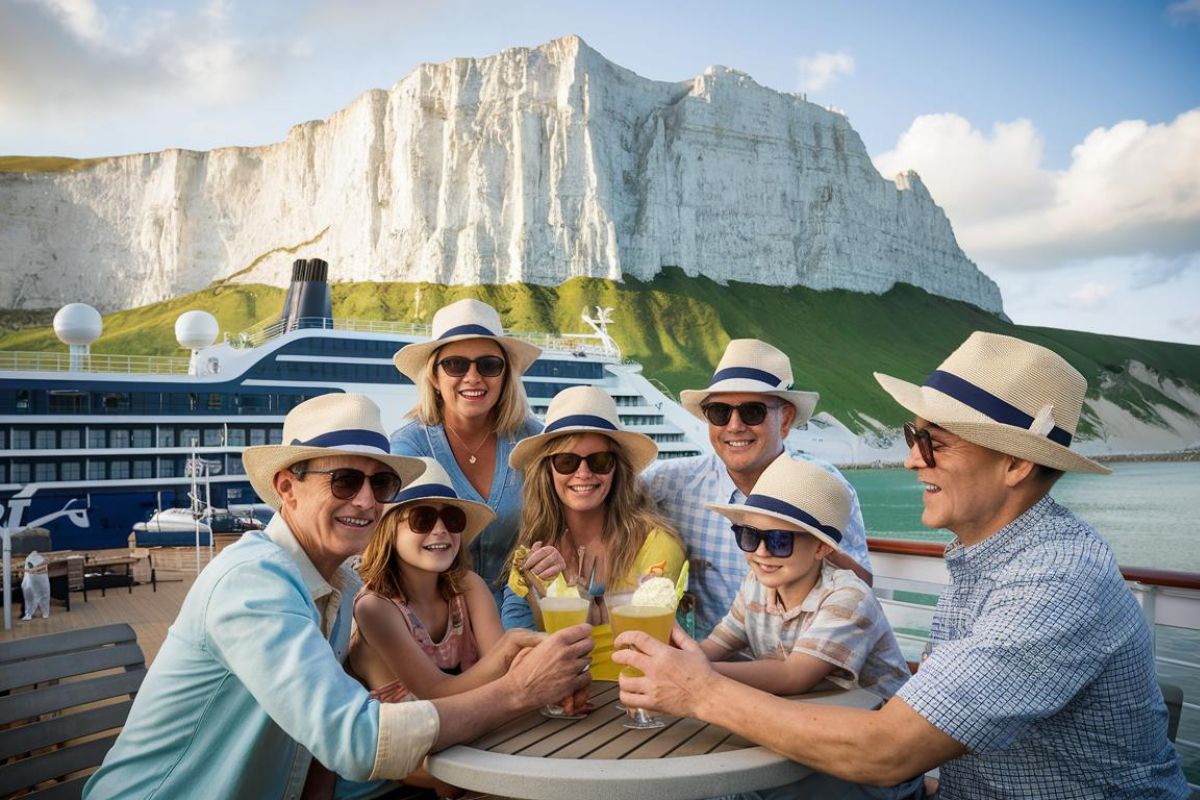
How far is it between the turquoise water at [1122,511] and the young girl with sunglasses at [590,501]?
22.5 m

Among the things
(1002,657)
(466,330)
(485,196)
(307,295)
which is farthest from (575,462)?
(485,196)

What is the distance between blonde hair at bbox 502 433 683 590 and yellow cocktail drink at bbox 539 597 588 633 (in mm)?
619

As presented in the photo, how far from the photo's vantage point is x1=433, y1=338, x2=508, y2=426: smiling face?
330 cm

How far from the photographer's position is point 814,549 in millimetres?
2154

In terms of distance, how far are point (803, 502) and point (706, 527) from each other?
1027 millimetres

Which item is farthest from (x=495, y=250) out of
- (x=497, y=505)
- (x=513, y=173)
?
(x=497, y=505)

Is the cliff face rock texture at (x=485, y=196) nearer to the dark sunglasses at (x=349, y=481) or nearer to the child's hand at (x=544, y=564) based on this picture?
the child's hand at (x=544, y=564)

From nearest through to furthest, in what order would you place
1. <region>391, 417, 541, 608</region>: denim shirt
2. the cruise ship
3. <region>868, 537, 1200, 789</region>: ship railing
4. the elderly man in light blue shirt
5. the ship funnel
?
the elderly man in light blue shirt, <region>868, 537, 1200, 789</region>: ship railing, <region>391, 417, 541, 608</region>: denim shirt, the cruise ship, the ship funnel

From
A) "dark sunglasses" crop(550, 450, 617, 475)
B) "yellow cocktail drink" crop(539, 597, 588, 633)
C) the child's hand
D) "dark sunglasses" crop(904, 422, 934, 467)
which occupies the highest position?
"dark sunglasses" crop(904, 422, 934, 467)

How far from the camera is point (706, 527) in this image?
3.11 metres

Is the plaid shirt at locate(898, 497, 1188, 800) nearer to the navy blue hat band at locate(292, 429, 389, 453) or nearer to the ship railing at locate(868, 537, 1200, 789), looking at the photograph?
the ship railing at locate(868, 537, 1200, 789)

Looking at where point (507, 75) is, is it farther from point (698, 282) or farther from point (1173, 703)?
point (1173, 703)

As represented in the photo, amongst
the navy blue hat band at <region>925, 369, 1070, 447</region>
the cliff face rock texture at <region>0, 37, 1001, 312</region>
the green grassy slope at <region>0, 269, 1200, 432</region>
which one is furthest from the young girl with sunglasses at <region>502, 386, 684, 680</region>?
the cliff face rock texture at <region>0, 37, 1001, 312</region>

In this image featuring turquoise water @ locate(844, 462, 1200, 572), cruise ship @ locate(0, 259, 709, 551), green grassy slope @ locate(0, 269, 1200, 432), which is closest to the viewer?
cruise ship @ locate(0, 259, 709, 551)
